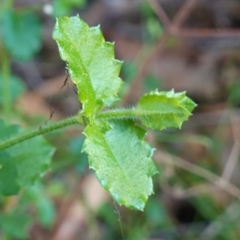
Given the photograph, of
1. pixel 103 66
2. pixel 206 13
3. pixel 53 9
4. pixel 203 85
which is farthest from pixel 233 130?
pixel 103 66

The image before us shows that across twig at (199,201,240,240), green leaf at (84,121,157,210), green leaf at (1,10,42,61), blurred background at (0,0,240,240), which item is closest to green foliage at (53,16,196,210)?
green leaf at (84,121,157,210)

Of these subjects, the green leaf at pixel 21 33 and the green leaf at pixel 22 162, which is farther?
the green leaf at pixel 21 33

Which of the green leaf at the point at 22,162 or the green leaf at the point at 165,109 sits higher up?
the green leaf at the point at 22,162

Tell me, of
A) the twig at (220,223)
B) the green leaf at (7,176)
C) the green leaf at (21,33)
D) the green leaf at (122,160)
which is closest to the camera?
the green leaf at (122,160)

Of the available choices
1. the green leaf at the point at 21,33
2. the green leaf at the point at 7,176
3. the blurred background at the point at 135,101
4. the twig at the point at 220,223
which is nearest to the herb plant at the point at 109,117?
the green leaf at the point at 7,176

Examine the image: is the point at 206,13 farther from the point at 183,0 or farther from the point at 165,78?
the point at 165,78

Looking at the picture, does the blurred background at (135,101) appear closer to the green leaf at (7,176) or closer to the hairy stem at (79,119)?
the green leaf at (7,176)

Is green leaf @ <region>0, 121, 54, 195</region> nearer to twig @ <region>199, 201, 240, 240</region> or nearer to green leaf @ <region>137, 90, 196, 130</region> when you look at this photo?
green leaf @ <region>137, 90, 196, 130</region>
